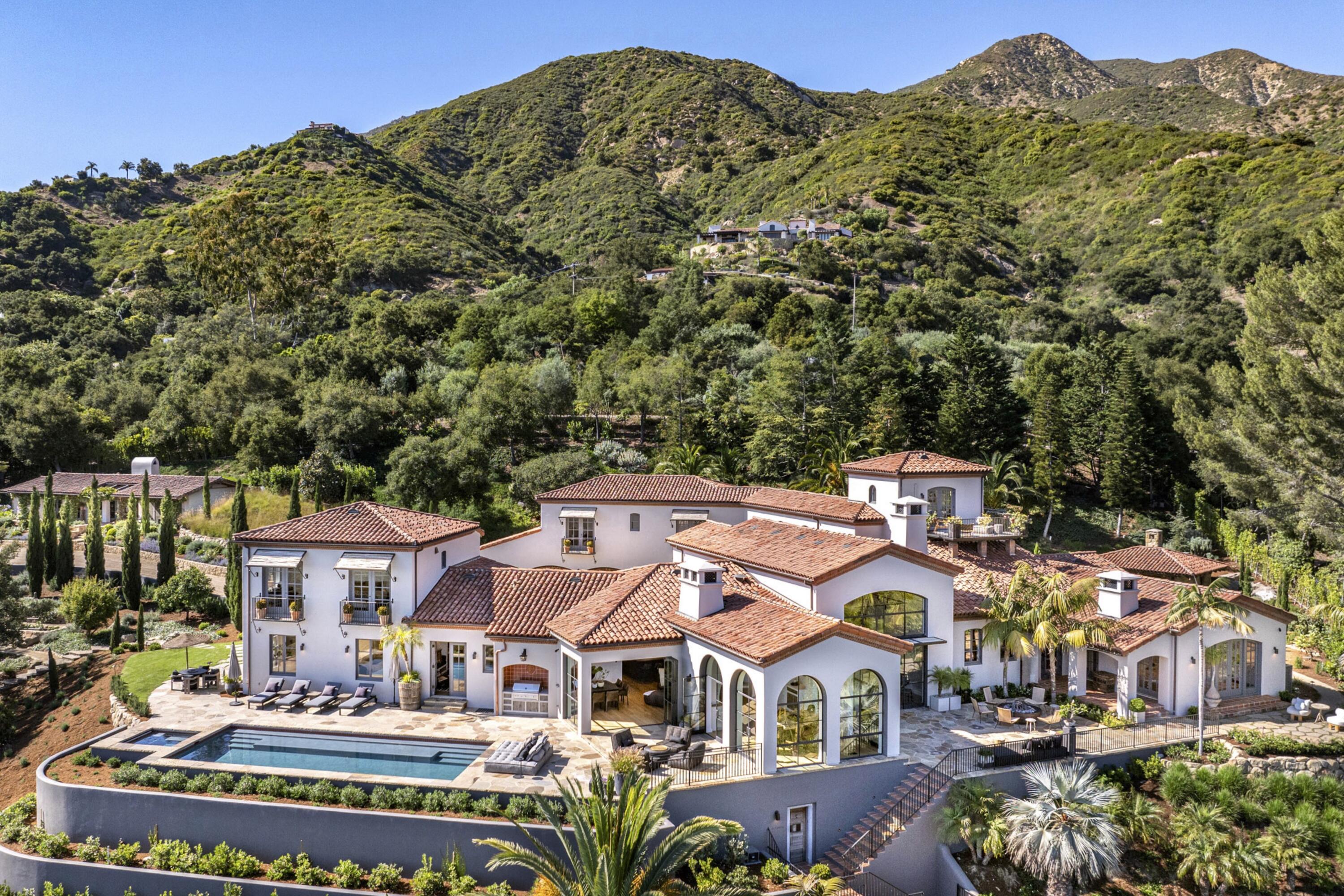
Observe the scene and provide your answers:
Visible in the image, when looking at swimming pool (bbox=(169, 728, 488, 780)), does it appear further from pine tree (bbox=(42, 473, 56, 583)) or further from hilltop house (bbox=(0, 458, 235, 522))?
hilltop house (bbox=(0, 458, 235, 522))

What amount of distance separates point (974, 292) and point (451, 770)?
236 ft

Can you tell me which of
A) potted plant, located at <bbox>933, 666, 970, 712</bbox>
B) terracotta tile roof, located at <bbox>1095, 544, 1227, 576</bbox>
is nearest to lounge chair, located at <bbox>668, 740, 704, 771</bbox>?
potted plant, located at <bbox>933, 666, 970, 712</bbox>

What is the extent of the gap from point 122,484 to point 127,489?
43.8 inches

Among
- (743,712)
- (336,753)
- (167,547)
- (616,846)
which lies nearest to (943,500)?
(743,712)

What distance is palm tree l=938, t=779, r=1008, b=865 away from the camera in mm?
18312

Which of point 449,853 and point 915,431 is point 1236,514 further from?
point 449,853

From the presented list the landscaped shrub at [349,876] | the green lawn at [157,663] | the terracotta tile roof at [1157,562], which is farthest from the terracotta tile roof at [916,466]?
the green lawn at [157,663]

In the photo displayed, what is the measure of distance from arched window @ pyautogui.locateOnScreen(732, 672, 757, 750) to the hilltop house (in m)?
39.2

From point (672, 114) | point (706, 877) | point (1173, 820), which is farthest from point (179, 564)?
point (672, 114)

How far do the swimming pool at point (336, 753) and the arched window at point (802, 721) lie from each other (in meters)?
7.33

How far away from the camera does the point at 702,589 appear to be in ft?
72.3

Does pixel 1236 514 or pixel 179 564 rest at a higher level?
pixel 1236 514

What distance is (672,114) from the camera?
146375 mm

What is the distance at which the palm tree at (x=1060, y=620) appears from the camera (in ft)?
77.3
